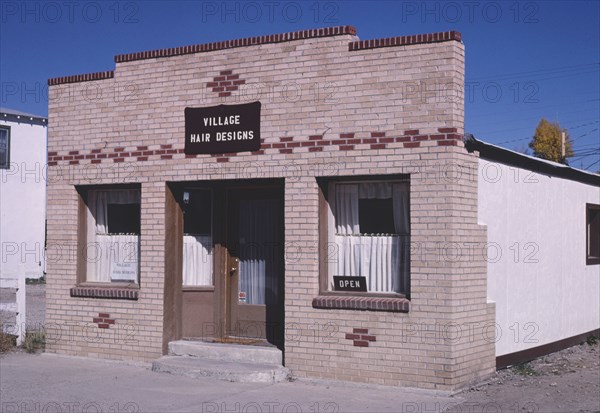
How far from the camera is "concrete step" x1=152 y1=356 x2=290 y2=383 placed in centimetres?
1004

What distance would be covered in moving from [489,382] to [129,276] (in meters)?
5.64

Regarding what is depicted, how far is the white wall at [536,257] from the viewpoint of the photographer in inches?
425

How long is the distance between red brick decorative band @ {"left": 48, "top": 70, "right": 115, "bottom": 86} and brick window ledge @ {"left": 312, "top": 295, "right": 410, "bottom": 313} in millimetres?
4987

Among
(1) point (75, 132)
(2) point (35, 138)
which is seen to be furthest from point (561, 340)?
(2) point (35, 138)

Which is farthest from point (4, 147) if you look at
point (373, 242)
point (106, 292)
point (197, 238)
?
point (373, 242)

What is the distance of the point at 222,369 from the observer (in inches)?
404

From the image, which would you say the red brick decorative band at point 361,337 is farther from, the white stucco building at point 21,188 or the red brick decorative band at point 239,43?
the white stucco building at point 21,188

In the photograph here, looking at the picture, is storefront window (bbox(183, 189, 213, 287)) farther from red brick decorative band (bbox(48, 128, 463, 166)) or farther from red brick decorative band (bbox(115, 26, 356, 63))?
red brick decorative band (bbox(115, 26, 356, 63))

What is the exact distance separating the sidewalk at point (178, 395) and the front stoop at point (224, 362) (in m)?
0.14

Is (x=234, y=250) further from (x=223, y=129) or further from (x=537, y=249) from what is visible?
(x=537, y=249)

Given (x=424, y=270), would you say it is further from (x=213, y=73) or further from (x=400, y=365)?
(x=213, y=73)

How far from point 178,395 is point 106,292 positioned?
3.08 m

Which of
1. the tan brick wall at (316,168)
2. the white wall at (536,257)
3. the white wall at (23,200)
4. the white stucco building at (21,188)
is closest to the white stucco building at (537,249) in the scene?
the white wall at (536,257)

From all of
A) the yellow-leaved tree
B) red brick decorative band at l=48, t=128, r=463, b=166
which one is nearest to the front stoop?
red brick decorative band at l=48, t=128, r=463, b=166
